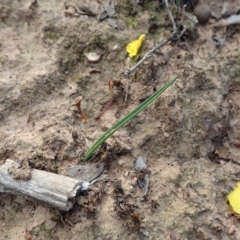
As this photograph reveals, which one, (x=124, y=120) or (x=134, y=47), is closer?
(x=124, y=120)

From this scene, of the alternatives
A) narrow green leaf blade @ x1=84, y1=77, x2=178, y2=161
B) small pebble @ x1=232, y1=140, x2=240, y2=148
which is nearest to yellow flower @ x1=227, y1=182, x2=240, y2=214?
small pebble @ x1=232, y1=140, x2=240, y2=148

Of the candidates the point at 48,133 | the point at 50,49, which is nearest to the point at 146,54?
the point at 50,49

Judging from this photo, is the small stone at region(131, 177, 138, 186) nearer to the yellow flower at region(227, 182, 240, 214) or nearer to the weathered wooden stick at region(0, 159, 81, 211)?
the weathered wooden stick at region(0, 159, 81, 211)

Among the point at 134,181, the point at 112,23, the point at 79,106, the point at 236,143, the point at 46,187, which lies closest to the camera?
Result: the point at 46,187

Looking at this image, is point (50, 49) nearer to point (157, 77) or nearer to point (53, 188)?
point (157, 77)

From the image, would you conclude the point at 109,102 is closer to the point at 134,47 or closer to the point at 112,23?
the point at 134,47

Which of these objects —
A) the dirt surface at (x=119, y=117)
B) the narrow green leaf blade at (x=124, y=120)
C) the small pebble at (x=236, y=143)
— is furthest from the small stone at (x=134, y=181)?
the small pebble at (x=236, y=143)

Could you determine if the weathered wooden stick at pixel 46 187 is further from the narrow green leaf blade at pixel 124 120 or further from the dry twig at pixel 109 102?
the dry twig at pixel 109 102

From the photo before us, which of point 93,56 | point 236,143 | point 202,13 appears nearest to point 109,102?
point 93,56
